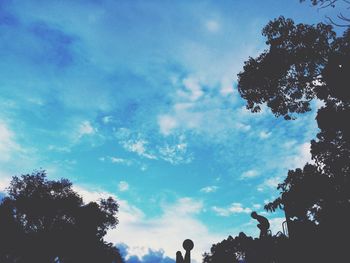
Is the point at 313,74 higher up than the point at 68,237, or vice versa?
the point at 313,74

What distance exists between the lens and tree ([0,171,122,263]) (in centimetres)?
4256

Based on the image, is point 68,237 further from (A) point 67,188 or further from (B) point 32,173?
(B) point 32,173

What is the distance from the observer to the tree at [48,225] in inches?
1676

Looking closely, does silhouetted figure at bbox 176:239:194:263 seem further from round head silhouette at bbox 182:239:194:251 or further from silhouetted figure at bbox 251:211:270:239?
silhouetted figure at bbox 251:211:270:239

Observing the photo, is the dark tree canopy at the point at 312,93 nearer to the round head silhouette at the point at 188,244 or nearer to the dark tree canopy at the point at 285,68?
the dark tree canopy at the point at 285,68

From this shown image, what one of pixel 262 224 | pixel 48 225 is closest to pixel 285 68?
pixel 262 224

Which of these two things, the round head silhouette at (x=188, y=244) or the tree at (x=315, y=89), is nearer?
the round head silhouette at (x=188, y=244)

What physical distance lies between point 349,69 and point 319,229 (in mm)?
9052

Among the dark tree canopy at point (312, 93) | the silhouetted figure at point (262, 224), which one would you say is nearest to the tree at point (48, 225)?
the dark tree canopy at point (312, 93)

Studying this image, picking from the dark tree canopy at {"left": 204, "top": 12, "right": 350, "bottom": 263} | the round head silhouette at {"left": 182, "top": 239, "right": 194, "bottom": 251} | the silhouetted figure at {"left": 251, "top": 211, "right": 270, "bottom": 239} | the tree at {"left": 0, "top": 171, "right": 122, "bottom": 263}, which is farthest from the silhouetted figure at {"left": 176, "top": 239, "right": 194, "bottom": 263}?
the tree at {"left": 0, "top": 171, "right": 122, "bottom": 263}

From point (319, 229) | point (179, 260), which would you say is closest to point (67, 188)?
point (319, 229)

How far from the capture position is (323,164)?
775 inches

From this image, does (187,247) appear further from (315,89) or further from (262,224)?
(315,89)

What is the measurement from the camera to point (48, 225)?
4469 centimetres
